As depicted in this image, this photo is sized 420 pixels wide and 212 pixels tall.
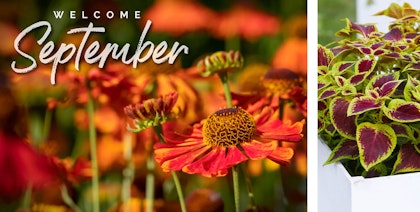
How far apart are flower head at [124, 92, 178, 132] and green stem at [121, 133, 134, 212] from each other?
16 mm

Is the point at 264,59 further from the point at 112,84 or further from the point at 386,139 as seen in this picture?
the point at 386,139

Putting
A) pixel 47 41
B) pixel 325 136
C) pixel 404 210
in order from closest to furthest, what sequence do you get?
pixel 47 41
pixel 404 210
pixel 325 136

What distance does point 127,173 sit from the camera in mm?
684

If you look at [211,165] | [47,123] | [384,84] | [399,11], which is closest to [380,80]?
[384,84]

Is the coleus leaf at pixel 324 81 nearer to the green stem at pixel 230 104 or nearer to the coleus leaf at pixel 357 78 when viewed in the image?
the coleus leaf at pixel 357 78

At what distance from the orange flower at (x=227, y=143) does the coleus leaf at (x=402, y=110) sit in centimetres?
22

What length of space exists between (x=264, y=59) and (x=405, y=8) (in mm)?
525

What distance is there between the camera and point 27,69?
0.66 metres

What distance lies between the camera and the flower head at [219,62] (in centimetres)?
67

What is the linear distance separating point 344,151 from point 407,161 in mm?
83

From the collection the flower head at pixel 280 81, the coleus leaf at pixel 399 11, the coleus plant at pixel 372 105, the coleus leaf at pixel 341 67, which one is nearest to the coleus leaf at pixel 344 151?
the coleus plant at pixel 372 105

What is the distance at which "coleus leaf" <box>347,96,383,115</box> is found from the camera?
0.84 meters

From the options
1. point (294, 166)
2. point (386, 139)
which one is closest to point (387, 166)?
point (386, 139)

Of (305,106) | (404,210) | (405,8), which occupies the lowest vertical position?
(404,210)
